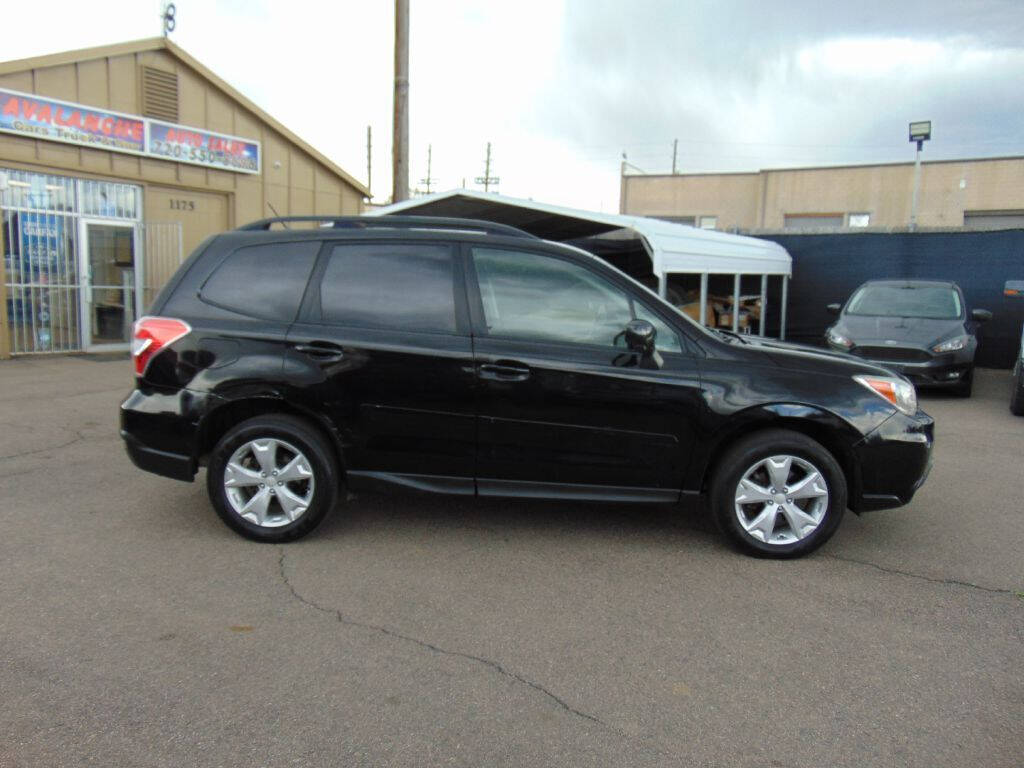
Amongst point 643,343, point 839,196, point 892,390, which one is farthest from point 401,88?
point 839,196

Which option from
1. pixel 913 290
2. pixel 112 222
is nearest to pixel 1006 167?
pixel 913 290

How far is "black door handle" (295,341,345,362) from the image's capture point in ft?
14.4

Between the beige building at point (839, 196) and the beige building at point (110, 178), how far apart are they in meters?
18.9

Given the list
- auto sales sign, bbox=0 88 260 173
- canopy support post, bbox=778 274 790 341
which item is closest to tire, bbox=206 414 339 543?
auto sales sign, bbox=0 88 260 173

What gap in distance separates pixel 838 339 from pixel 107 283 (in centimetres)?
1137

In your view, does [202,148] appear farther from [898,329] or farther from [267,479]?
[898,329]

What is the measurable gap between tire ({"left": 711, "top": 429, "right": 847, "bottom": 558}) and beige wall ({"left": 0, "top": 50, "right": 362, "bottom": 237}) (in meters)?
10.2

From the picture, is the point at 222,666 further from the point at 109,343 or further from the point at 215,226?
the point at 215,226

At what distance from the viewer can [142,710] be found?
281cm

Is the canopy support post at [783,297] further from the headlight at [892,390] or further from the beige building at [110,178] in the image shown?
the headlight at [892,390]

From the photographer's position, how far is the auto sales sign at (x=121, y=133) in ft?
37.7

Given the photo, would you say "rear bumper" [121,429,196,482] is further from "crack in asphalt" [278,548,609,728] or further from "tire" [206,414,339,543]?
"crack in asphalt" [278,548,609,728]

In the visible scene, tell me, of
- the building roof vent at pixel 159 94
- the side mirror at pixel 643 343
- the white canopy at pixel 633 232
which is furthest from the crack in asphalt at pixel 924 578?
the building roof vent at pixel 159 94

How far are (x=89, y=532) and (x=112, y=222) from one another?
10.0 metres
